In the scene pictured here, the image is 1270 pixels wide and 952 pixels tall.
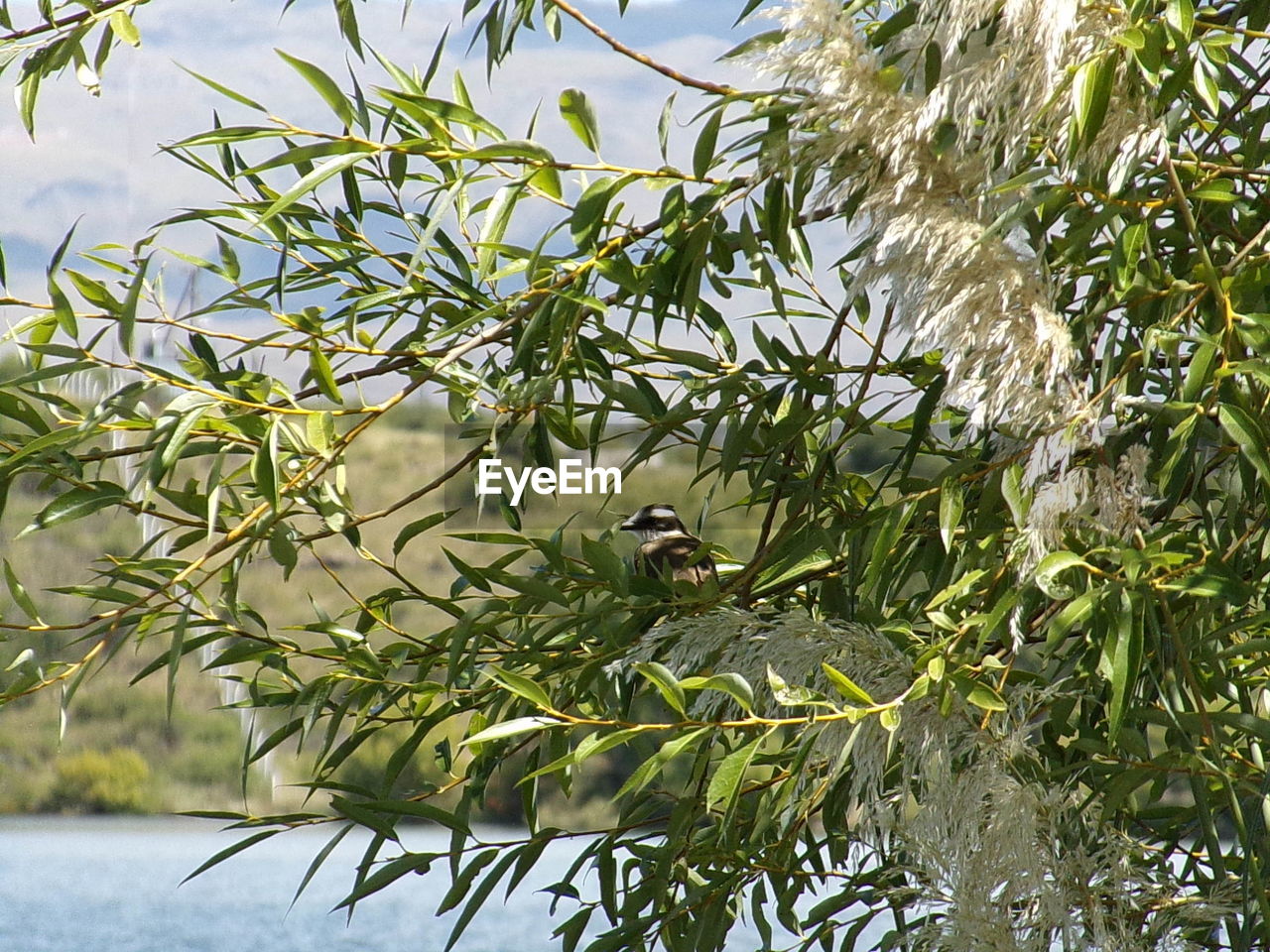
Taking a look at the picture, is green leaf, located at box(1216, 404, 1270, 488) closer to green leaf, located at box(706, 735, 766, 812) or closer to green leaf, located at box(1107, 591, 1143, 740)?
green leaf, located at box(1107, 591, 1143, 740)

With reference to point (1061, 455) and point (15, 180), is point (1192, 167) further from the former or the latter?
point (15, 180)

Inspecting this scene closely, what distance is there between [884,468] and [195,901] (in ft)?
20.6

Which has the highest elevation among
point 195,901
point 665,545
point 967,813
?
point 665,545

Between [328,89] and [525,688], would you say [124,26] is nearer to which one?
[328,89]

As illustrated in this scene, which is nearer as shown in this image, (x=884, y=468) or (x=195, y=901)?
(x=884, y=468)

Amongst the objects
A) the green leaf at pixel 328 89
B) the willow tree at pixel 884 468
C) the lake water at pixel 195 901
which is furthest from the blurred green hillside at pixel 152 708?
the green leaf at pixel 328 89

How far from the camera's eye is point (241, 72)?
25.5 feet

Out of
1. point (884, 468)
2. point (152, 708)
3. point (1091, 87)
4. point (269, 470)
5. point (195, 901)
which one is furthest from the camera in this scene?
point (152, 708)

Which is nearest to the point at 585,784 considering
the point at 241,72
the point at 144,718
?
the point at 144,718

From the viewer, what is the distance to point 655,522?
140cm

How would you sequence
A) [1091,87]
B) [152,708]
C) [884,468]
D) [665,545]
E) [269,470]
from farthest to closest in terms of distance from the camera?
[152,708] < [665,545] < [884,468] < [269,470] < [1091,87]

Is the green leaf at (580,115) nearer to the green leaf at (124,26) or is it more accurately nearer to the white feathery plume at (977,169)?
the white feathery plume at (977,169)

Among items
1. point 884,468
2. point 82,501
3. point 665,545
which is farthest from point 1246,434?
point 665,545

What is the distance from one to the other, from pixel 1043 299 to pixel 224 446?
1.47ft
